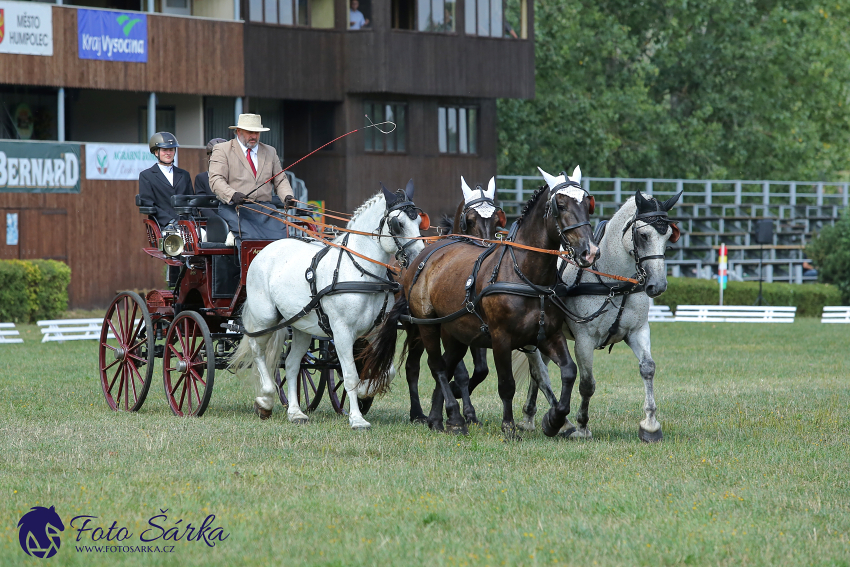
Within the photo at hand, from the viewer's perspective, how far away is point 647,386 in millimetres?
9789

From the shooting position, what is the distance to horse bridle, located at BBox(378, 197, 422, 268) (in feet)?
34.5

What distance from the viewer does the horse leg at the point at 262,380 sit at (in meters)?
11.3

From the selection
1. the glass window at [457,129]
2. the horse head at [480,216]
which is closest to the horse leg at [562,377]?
the horse head at [480,216]

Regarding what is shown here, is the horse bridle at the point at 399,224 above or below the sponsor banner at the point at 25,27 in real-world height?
below

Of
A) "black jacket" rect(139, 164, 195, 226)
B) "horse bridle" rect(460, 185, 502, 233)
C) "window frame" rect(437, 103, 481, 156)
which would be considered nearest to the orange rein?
"horse bridle" rect(460, 185, 502, 233)

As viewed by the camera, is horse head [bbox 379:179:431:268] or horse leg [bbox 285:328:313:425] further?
horse leg [bbox 285:328:313:425]

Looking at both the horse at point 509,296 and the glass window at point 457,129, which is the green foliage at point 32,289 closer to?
the glass window at point 457,129

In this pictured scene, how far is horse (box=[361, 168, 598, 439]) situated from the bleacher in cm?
2674

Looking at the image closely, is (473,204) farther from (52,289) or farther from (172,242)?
(52,289)

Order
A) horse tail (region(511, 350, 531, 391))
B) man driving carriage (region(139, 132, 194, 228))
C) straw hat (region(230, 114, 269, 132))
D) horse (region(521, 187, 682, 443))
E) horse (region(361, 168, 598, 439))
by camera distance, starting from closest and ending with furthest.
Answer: horse (region(361, 168, 598, 439))
horse (region(521, 187, 682, 443))
horse tail (region(511, 350, 531, 391))
straw hat (region(230, 114, 269, 132))
man driving carriage (region(139, 132, 194, 228))

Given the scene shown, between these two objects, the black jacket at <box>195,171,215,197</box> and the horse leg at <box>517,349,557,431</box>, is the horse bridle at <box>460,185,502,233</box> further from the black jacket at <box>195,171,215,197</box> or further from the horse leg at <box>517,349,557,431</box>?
the black jacket at <box>195,171,215,197</box>

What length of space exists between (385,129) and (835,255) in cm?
1477

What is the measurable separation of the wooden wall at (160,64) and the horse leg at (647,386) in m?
20.8

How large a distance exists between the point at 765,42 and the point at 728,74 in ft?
5.82
